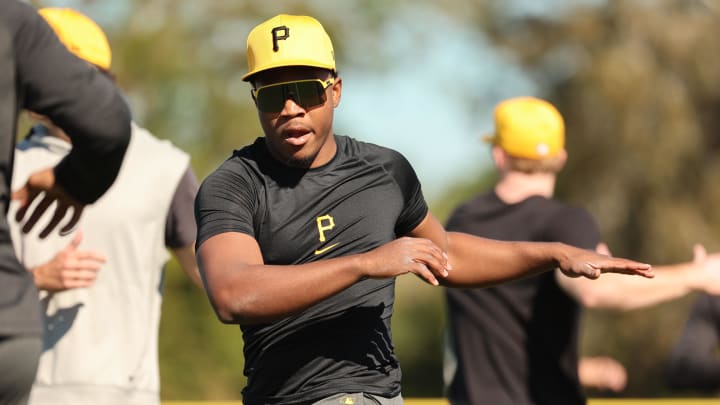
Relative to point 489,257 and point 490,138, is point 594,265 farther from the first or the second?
point 490,138

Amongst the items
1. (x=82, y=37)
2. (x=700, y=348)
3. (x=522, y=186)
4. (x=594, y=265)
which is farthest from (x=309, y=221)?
(x=700, y=348)

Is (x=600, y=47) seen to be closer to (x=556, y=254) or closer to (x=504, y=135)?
(x=504, y=135)

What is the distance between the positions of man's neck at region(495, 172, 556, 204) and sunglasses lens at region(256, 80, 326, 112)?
7.74 feet

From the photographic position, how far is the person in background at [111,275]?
5621 millimetres

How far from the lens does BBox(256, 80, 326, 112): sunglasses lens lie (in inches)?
176

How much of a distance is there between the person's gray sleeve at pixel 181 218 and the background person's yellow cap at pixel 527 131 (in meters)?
1.73

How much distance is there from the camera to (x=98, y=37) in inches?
236

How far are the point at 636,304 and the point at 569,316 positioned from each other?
1.00 ft

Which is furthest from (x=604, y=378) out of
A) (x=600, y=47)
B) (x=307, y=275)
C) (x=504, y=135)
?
(x=600, y=47)

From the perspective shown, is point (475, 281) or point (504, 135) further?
point (504, 135)

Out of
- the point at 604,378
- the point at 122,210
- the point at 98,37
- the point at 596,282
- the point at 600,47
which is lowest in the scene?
the point at 604,378

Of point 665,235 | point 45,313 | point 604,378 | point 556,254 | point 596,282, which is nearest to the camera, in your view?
point 556,254

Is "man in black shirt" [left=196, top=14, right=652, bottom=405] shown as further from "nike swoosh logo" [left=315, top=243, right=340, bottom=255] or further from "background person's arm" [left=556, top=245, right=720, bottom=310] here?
"background person's arm" [left=556, top=245, right=720, bottom=310]

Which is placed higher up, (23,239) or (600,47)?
(600,47)
